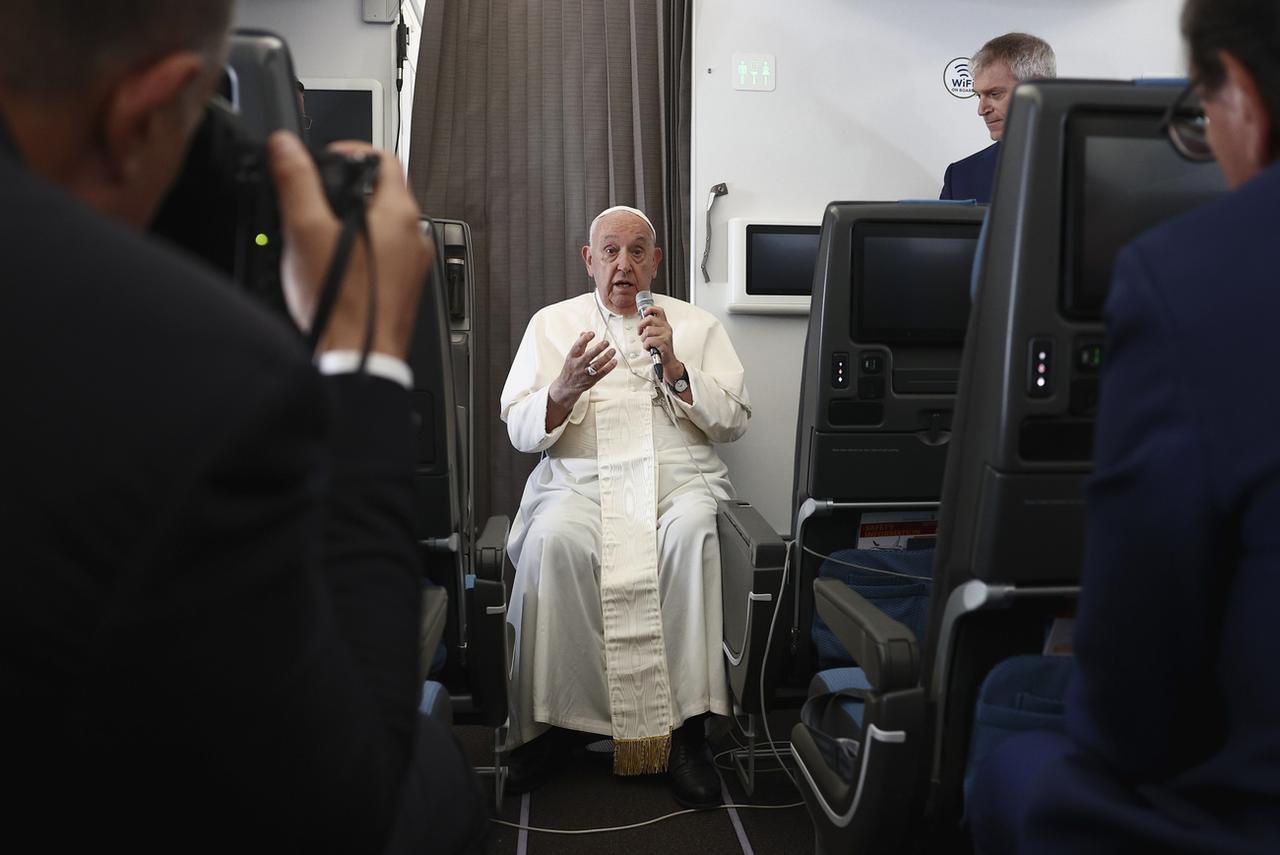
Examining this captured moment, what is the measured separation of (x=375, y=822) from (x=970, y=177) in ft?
12.5

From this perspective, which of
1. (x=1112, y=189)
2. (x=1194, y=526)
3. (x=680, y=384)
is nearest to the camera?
(x=1194, y=526)

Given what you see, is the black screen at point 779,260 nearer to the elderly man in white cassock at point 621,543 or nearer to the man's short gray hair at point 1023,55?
the elderly man in white cassock at point 621,543

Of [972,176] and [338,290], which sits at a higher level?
[972,176]

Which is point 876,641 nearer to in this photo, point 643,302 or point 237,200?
point 237,200

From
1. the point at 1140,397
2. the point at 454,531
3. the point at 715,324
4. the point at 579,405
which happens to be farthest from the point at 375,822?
the point at 715,324

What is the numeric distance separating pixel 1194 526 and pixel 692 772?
214 cm

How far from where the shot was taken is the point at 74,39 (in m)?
0.55

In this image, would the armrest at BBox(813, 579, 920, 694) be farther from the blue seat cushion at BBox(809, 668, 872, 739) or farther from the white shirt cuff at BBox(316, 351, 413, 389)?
the white shirt cuff at BBox(316, 351, 413, 389)

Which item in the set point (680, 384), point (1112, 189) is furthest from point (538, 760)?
point (1112, 189)

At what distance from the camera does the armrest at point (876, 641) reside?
1433 mm

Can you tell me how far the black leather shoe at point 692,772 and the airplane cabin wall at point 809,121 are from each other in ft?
4.51

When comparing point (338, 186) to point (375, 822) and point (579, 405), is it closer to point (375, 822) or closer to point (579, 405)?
point (375, 822)

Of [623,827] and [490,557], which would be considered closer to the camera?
[490,557]

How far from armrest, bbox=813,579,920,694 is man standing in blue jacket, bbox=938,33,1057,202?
2473 mm
